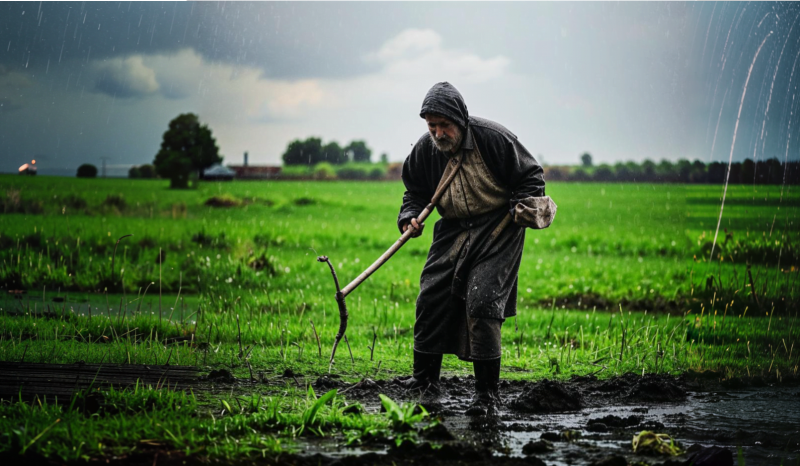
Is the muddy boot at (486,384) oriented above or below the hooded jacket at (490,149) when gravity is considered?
below

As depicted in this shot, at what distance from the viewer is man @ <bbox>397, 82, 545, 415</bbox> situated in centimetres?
498

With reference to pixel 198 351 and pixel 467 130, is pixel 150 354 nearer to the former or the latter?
pixel 198 351

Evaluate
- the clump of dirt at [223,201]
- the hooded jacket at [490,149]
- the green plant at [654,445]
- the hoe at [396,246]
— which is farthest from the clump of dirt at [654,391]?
the clump of dirt at [223,201]

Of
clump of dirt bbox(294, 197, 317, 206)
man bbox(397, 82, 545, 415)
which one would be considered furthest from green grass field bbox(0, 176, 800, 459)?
man bbox(397, 82, 545, 415)

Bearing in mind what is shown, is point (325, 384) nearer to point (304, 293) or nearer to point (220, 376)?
point (220, 376)

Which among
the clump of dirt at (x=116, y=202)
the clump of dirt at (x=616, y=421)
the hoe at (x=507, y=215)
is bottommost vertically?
the clump of dirt at (x=616, y=421)

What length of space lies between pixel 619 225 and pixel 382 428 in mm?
18436

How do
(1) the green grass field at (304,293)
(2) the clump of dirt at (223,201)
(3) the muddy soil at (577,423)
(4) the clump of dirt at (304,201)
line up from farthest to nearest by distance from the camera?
(4) the clump of dirt at (304,201)
(2) the clump of dirt at (223,201)
(1) the green grass field at (304,293)
(3) the muddy soil at (577,423)

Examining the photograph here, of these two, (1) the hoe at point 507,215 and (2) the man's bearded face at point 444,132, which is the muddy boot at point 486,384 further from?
(2) the man's bearded face at point 444,132

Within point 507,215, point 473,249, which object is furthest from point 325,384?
point 507,215

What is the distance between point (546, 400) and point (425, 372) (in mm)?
860

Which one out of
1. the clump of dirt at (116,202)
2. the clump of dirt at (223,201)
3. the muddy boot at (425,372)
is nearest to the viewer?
the muddy boot at (425,372)

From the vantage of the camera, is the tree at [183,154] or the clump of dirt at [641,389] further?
the tree at [183,154]

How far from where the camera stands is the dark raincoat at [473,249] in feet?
16.3
